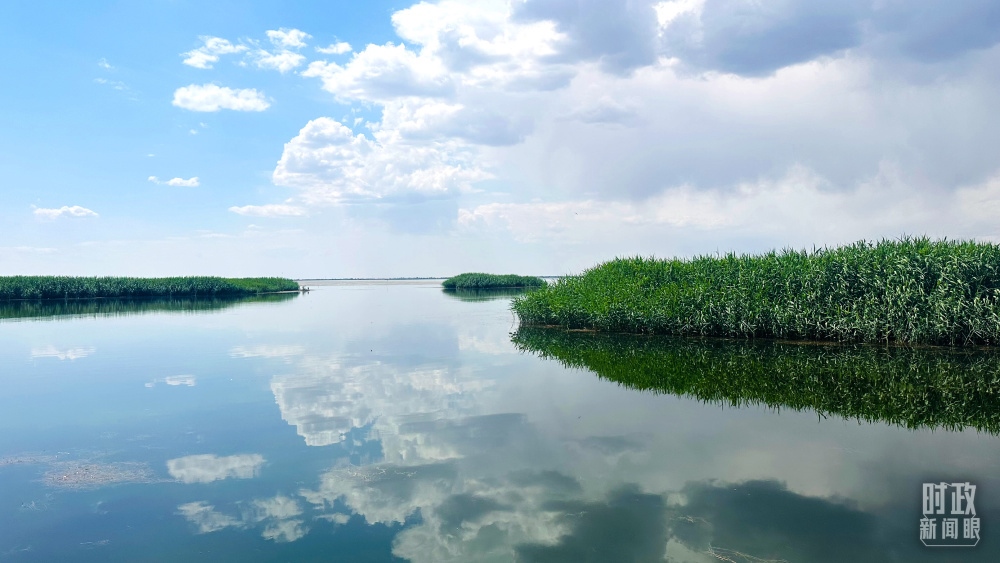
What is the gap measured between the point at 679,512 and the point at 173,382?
12717 mm

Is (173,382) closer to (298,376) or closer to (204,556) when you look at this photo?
(298,376)

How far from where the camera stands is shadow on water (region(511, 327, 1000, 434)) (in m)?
10.8

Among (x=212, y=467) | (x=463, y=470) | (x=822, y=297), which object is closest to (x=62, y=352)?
(x=212, y=467)

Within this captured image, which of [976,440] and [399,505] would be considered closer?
[399,505]

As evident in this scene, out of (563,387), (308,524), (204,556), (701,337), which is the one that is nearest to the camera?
(204,556)

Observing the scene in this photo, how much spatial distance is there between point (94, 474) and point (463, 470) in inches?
193

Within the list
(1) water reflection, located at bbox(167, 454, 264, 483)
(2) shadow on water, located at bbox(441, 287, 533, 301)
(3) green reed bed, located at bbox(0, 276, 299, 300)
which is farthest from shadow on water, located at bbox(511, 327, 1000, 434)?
(3) green reed bed, located at bbox(0, 276, 299, 300)

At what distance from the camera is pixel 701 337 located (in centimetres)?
2055

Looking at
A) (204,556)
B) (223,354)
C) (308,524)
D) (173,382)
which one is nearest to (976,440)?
(308,524)

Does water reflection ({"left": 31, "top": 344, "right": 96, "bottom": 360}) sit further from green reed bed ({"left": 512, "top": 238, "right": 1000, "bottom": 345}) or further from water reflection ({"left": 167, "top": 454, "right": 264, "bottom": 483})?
green reed bed ({"left": 512, "top": 238, "right": 1000, "bottom": 345})

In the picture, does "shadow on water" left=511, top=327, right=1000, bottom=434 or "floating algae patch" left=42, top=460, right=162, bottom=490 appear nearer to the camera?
"floating algae patch" left=42, top=460, right=162, bottom=490

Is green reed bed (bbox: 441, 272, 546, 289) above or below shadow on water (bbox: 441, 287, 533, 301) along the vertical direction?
above

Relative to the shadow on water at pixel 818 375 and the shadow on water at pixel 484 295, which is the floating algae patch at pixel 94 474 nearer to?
the shadow on water at pixel 818 375

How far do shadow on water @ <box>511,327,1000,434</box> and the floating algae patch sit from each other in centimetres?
931
